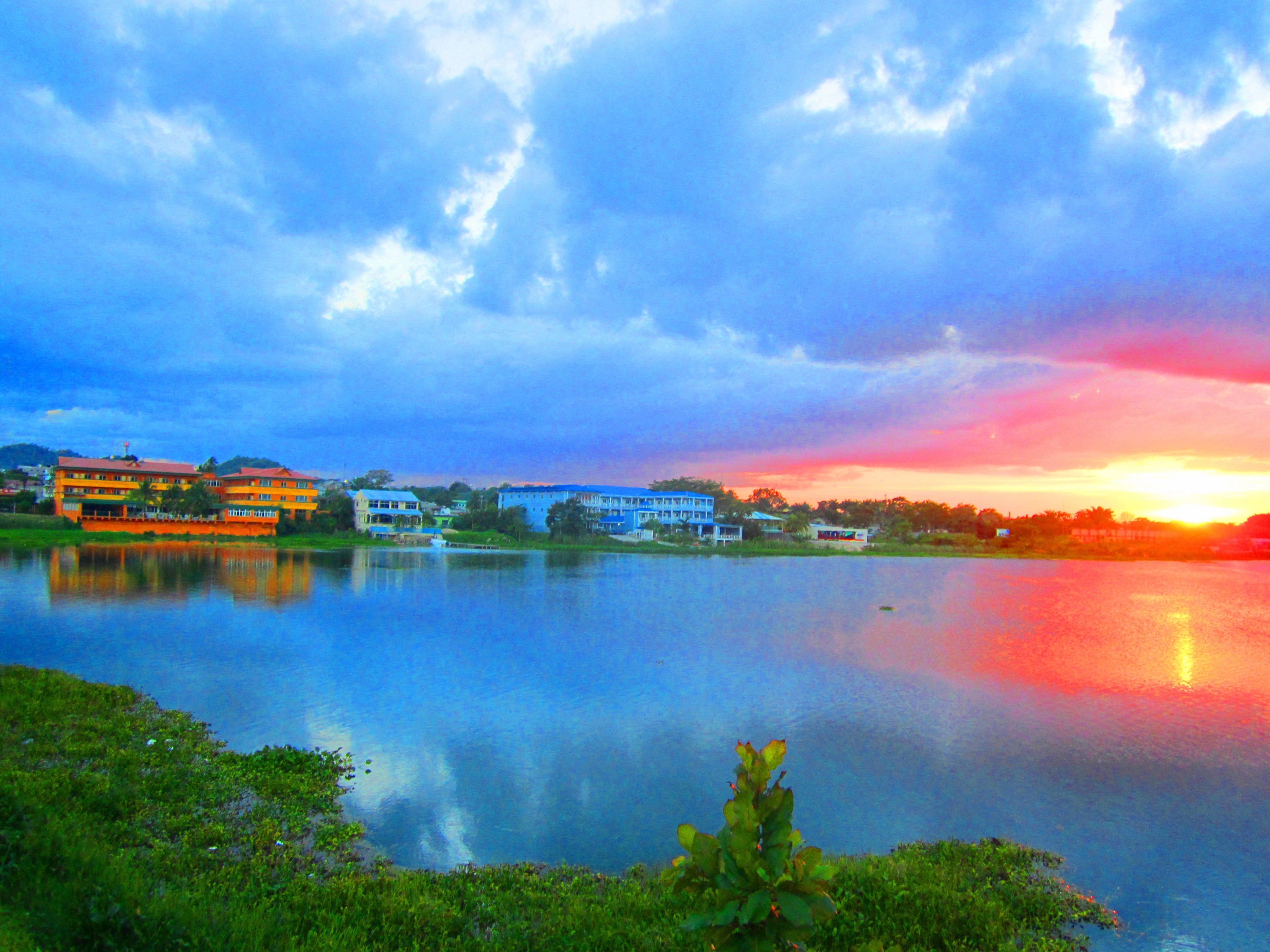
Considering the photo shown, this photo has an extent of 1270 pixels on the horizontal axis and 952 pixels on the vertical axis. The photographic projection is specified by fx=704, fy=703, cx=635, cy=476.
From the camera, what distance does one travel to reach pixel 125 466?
6625 centimetres

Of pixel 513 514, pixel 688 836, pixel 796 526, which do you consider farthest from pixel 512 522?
pixel 688 836

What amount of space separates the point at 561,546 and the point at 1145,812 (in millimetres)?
65159

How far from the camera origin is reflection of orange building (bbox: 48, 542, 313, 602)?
2828 cm

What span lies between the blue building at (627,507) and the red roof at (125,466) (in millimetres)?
34019

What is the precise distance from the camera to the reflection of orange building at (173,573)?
92.8ft

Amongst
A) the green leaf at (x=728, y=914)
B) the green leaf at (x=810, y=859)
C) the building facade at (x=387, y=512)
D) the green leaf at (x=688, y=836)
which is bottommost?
the green leaf at (x=728, y=914)

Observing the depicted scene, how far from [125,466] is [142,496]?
5383mm

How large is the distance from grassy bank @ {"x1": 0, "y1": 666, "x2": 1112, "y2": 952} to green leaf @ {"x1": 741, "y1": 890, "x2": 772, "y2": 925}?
2306 mm

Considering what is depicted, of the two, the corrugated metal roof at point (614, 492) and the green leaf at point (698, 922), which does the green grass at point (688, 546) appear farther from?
the green leaf at point (698, 922)

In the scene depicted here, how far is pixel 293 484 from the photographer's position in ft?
235

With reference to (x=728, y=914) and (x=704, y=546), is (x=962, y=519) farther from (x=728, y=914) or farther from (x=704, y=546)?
(x=728, y=914)

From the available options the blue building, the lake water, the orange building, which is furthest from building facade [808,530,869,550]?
the orange building

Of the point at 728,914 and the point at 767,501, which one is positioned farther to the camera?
the point at 767,501

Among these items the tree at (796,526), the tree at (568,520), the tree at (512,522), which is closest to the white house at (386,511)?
the tree at (512,522)
